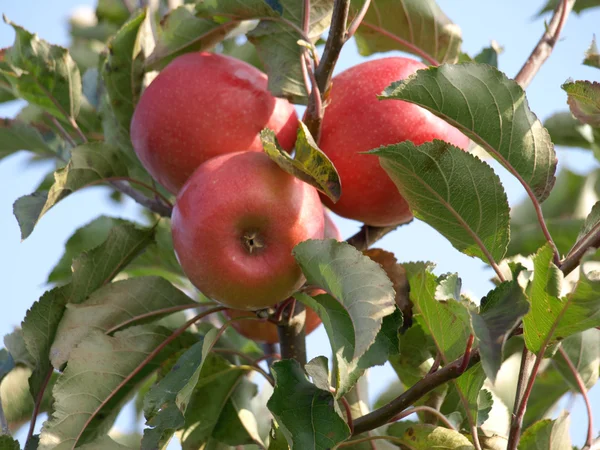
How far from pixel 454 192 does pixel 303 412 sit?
13.5 inches

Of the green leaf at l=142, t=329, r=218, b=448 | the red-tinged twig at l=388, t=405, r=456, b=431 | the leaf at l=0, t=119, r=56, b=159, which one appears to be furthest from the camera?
the leaf at l=0, t=119, r=56, b=159

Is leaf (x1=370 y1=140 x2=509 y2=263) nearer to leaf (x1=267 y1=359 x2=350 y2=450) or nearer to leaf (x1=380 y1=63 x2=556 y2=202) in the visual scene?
leaf (x1=380 y1=63 x2=556 y2=202)

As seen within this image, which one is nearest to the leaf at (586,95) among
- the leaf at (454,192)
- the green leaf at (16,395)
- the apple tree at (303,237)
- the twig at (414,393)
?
the apple tree at (303,237)

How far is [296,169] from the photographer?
1028 millimetres

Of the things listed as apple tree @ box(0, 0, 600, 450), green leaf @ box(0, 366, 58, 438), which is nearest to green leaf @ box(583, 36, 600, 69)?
apple tree @ box(0, 0, 600, 450)

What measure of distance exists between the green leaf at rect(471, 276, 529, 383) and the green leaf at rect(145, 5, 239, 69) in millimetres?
689

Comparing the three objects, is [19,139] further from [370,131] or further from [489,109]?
[489,109]

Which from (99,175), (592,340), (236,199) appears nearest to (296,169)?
(236,199)

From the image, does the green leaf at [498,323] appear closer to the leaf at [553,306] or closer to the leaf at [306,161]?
the leaf at [553,306]

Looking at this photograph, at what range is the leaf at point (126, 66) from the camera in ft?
4.44

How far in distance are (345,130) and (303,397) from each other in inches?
16.8

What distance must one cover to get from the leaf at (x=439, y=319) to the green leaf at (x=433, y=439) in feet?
0.34

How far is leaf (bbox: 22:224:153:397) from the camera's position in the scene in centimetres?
122

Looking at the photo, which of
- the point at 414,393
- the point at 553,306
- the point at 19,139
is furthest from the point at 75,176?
the point at 553,306
